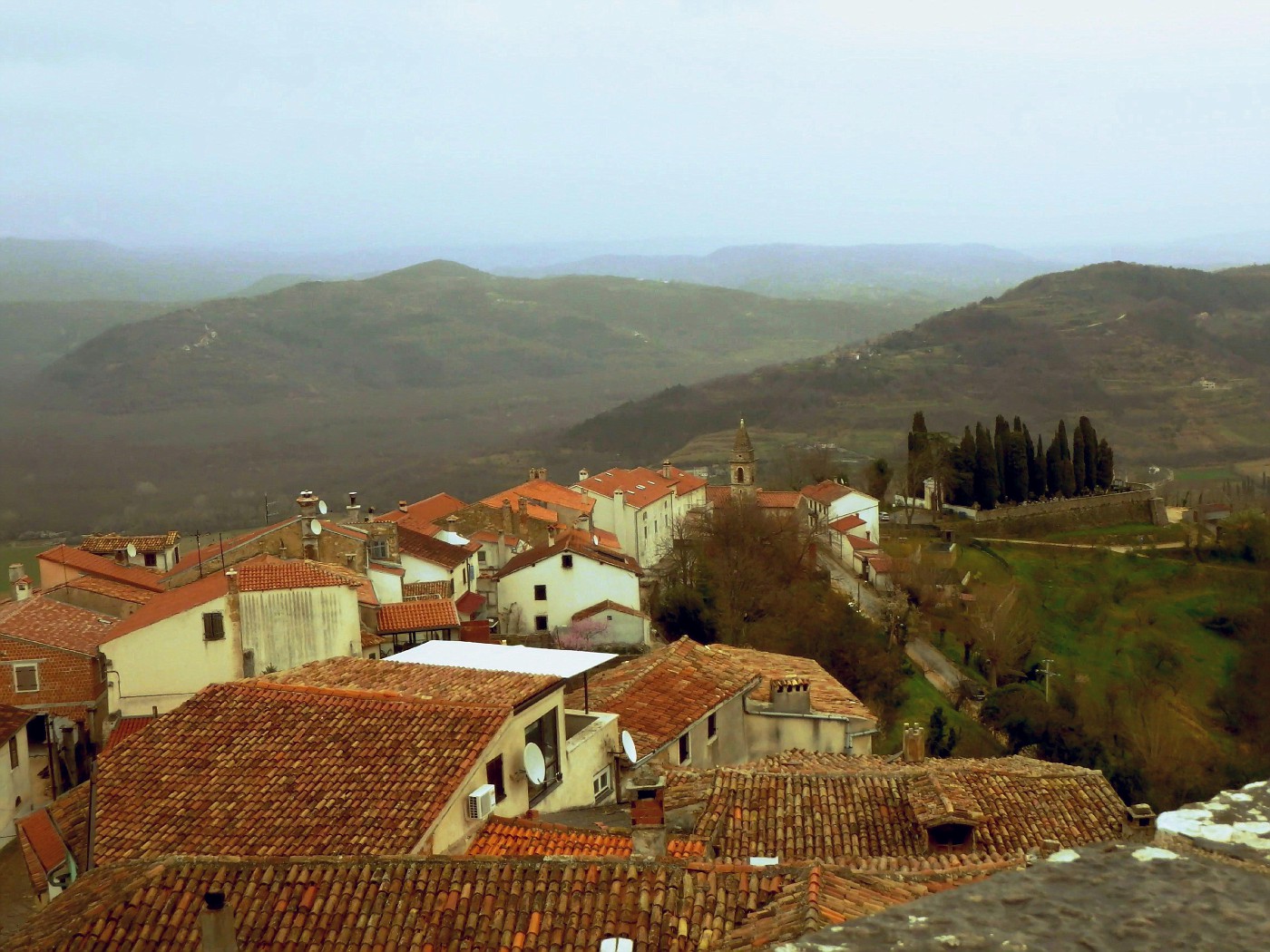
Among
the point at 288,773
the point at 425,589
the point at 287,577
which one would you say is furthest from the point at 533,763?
the point at 425,589

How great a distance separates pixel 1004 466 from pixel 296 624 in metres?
47.2

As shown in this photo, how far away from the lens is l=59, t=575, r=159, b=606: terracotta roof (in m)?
30.0

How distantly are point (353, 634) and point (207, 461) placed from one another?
248 ft

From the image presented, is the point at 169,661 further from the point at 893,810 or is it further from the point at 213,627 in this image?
the point at 893,810

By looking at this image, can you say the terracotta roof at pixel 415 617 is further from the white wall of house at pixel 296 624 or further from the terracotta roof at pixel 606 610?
the terracotta roof at pixel 606 610

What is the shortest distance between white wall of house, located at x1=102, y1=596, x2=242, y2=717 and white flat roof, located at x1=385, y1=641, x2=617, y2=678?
5.13 metres

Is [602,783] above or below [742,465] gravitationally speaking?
above

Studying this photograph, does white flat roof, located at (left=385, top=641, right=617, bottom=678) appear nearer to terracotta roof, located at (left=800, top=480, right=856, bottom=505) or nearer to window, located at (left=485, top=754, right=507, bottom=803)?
window, located at (left=485, top=754, right=507, bottom=803)

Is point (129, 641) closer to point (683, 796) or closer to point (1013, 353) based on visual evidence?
point (683, 796)

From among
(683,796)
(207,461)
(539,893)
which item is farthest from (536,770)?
(207,461)

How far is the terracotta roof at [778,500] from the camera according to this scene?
56312 mm

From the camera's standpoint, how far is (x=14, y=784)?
65.1 feet

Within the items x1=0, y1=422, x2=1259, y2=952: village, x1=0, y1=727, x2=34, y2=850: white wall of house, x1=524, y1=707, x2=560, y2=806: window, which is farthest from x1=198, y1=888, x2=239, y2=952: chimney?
x1=0, y1=727, x2=34, y2=850: white wall of house

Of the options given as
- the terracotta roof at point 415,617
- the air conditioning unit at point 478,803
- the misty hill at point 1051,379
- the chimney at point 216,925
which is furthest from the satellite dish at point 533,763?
the misty hill at point 1051,379
